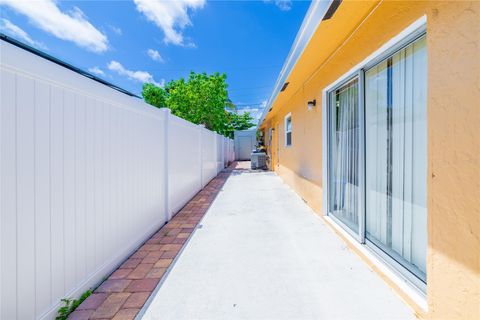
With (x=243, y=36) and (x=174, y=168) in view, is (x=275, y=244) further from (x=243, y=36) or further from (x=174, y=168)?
(x=243, y=36)

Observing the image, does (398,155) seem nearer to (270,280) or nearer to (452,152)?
(452,152)

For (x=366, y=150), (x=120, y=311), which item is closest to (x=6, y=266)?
(x=120, y=311)

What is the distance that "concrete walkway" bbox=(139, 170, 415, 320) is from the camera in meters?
2.05

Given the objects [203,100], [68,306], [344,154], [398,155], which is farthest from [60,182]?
[203,100]

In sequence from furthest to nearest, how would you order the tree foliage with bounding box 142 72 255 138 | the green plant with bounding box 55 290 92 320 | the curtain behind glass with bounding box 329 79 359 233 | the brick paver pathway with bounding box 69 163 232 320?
the tree foliage with bounding box 142 72 255 138
the curtain behind glass with bounding box 329 79 359 233
the brick paver pathway with bounding box 69 163 232 320
the green plant with bounding box 55 290 92 320

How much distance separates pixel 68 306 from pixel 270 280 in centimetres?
185

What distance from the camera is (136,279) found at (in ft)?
8.43

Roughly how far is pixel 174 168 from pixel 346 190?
11.0 feet

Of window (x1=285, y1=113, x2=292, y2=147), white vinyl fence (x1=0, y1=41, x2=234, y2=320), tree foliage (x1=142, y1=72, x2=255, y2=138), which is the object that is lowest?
white vinyl fence (x1=0, y1=41, x2=234, y2=320)

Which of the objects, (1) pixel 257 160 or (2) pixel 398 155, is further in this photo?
(1) pixel 257 160

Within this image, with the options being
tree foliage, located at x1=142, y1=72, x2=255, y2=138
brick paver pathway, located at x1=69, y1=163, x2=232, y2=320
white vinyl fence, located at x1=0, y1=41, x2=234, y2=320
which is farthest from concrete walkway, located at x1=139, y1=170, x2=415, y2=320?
tree foliage, located at x1=142, y1=72, x2=255, y2=138

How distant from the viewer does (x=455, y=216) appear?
1.61 m

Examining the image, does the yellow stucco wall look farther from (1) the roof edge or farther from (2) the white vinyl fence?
(2) the white vinyl fence

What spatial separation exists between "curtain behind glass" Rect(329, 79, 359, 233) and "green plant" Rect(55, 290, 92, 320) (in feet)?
10.9
